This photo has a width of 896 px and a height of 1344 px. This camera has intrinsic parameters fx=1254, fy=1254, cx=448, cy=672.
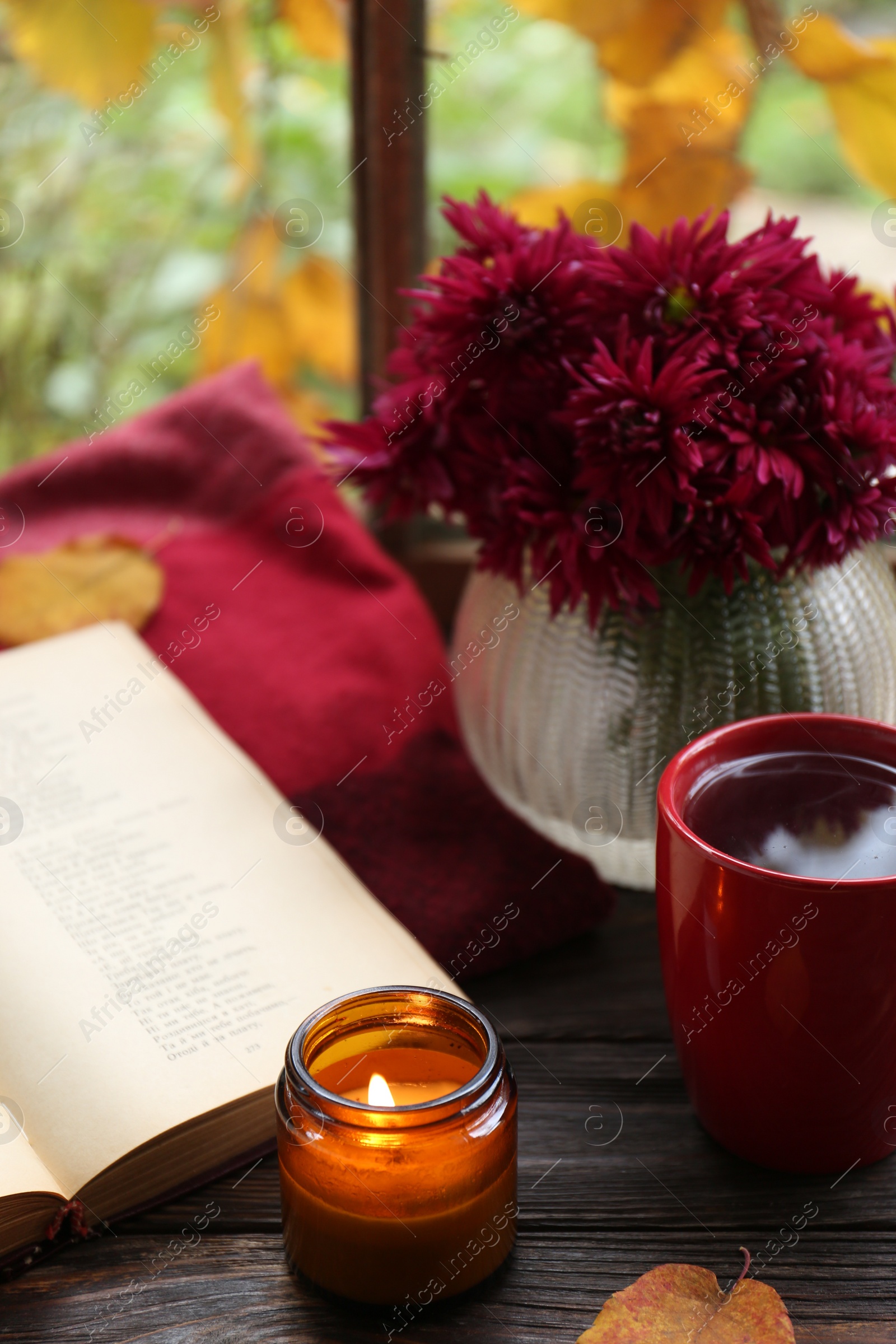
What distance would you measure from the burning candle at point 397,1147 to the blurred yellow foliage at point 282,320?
65 cm

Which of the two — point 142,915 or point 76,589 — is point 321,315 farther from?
point 142,915

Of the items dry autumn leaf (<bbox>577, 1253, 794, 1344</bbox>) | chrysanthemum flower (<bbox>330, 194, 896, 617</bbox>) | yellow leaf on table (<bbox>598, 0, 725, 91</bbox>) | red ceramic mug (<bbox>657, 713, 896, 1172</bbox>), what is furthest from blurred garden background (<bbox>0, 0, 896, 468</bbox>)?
dry autumn leaf (<bbox>577, 1253, 794, 1344</bbox>)

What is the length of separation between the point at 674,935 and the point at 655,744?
12cm

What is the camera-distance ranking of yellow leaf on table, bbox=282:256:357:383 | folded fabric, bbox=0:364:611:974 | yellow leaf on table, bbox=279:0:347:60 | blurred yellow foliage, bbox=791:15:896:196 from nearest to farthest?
folded fabric, bbox=0:364:611:974
blurred yellow foliage, bbox=791:15:896:196
yellow leaf on table, bbox=279:0:347:60
yellow leaf on table, bbox=282:256:357:383

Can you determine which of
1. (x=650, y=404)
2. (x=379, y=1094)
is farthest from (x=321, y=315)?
(x=379, y=1094)

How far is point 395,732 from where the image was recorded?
0.70 meters

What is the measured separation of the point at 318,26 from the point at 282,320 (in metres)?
0.22

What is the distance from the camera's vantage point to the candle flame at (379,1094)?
1.36 ft

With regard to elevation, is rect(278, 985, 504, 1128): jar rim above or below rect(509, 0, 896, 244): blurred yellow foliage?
below

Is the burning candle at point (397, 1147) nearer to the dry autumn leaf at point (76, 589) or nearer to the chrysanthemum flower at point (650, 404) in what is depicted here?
the chrysanthemum flower at point (650, 404)

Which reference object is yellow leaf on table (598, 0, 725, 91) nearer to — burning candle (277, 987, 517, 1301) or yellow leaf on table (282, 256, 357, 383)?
yellow leaf on table (282, 256, 357, 383)

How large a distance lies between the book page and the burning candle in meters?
0.05

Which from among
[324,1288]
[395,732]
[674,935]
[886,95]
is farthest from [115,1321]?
[886,95]

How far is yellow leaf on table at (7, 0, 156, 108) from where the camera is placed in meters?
0.90
